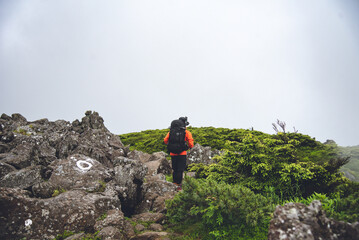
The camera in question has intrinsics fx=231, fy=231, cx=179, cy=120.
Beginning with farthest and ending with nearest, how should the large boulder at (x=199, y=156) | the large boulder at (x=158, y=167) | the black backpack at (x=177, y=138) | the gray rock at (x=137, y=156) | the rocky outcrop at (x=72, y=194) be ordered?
the large boulder at (x=199, y=156)
the gray rock at (x=137, y=156)
the large boulder at (x=158, y=167)
the black backpack at (x=177, y=138)
the rocky outcrop at (x=72, y=194)

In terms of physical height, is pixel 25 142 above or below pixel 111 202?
above

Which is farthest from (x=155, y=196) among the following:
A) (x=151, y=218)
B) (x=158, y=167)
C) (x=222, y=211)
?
(x=158, y=167)

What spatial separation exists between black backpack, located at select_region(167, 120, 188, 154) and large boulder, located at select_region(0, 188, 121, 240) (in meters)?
4.25

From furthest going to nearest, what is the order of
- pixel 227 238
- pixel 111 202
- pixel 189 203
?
pixel 111 202, pixel 189 203, pixel 227 238

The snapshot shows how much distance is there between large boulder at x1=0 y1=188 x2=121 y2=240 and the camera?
4918 mm

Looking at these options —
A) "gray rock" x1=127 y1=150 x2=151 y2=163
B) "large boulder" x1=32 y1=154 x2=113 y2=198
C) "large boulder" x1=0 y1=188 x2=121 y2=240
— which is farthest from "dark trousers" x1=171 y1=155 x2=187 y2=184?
"large boulder" x1=0 y1=188 x2=121 y2=240

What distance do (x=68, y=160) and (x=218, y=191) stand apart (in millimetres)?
5404

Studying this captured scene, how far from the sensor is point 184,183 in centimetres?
568

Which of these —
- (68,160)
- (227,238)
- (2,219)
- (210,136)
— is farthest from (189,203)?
(210,136)

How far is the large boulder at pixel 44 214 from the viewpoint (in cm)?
492

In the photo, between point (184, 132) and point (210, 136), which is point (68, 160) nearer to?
point (184, 132)

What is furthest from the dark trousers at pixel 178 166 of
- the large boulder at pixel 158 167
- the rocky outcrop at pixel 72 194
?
the large boulder at pixel 158 167

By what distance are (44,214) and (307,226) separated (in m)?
5.31

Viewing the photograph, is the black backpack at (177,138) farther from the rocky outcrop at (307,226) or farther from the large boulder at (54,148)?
the rocky outcrop at (307,226)
